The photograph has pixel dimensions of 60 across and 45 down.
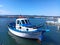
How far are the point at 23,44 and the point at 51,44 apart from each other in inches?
133

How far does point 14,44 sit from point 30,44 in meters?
1.98

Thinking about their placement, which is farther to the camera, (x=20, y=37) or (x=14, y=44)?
(x=20, y=37)

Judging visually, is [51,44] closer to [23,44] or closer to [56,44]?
[56,44]

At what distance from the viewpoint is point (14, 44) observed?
13328 mm

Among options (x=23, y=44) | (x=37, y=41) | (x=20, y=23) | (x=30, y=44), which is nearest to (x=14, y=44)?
(x=23, y=44)

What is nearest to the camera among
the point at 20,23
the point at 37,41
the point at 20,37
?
the point at 37,41

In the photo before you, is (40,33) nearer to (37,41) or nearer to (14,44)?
(37,41)

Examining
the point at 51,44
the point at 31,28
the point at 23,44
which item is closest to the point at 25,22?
the point at 31,28

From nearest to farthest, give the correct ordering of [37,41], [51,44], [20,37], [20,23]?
[51,44] < [37,41] < [20,37] < [20,23]

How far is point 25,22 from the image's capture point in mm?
16750

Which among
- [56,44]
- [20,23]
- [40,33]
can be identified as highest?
[20,23]

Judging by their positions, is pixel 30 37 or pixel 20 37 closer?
pixel 30 37

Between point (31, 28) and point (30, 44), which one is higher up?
point (31, 28)

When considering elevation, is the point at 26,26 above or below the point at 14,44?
above
